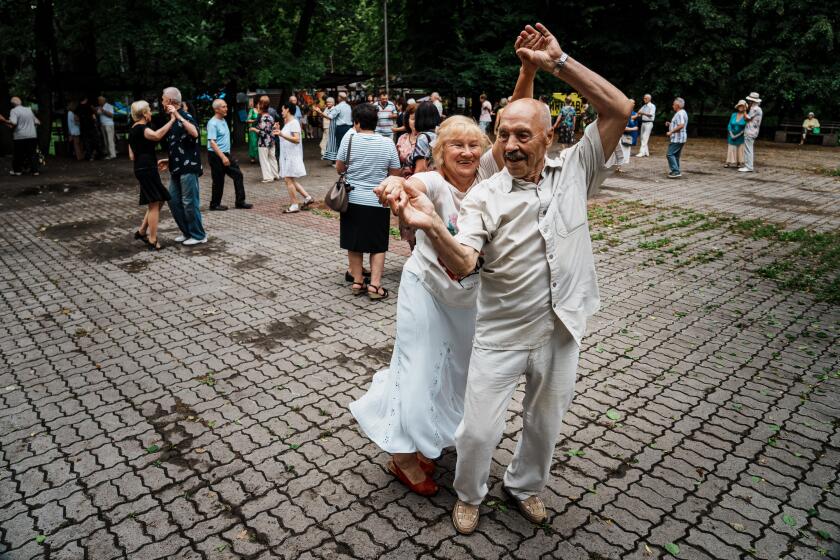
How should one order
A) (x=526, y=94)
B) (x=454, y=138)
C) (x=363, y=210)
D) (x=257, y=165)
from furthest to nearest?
(x=257, y=165) < (x=363, y=210) < (x=454, y=138) < (x=526, y=94)

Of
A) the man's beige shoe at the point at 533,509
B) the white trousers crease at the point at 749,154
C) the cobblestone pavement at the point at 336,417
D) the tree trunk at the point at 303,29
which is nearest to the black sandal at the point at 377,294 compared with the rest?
the cobblestone pavement at the point at 336,417

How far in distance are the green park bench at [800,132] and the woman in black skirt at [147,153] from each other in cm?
2712

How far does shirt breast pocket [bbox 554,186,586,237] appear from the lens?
8.39ft

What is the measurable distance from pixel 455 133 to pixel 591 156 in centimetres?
84

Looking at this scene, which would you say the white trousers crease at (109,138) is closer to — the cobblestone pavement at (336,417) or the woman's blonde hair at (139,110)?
→ the cobblestone pavement at (336,417)

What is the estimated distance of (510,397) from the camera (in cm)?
278

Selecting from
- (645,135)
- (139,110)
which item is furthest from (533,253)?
(645,135)

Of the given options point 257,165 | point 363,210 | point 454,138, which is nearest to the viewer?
point 454,138

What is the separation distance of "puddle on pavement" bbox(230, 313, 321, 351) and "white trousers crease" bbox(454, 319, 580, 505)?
299cm

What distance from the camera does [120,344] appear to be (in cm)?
551

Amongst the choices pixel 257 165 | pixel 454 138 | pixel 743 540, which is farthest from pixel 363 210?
pixel 257 165

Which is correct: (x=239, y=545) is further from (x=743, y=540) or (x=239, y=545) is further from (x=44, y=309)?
(x=44, y=309)

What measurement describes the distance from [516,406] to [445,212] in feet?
6.35

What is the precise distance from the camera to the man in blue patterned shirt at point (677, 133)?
48.7ft
